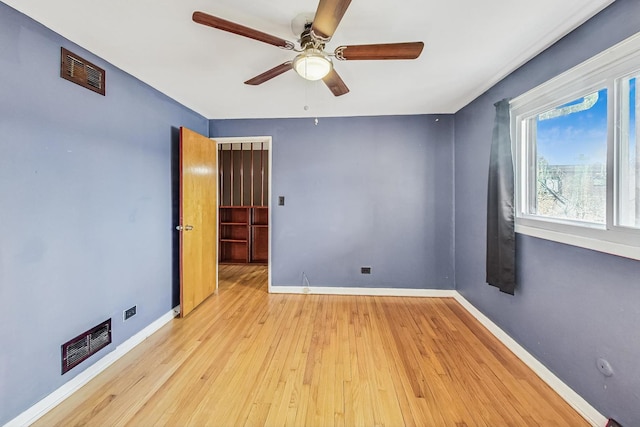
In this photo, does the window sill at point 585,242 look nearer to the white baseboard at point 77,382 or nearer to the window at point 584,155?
the window at point 584,155

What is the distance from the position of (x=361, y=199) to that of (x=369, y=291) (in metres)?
1.26

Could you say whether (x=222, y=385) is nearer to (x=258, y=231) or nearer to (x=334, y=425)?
(x=334, y=425)

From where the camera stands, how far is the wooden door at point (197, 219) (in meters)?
2.76

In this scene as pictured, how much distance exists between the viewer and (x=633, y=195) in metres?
1.38

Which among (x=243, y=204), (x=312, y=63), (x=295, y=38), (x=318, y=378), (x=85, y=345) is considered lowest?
(x=318, y=378)

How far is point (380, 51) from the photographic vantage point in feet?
4.91

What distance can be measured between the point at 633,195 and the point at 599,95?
0.65 meters

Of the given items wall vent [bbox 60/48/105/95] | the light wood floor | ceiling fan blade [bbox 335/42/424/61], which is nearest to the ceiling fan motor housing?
ceiling fan blade [bbox 335/42/424/61]

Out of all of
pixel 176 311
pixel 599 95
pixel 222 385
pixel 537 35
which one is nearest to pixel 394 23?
pixel 537 35

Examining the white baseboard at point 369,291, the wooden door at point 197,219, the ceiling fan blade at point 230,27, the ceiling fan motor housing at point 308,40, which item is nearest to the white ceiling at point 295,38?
the ceiling fan motor housing at point 308,40

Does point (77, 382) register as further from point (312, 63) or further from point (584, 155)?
point (584, 155)

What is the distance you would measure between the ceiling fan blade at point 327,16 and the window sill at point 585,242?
1854 mm

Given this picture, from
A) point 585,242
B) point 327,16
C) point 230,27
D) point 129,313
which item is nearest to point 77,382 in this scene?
point 129,313

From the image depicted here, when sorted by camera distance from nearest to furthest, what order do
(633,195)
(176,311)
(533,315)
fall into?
(633,195) → (533,315) → (176,311)
